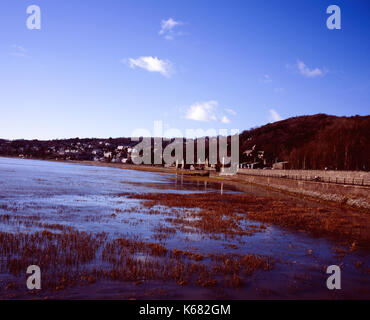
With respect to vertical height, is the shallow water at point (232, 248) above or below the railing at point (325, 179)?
below

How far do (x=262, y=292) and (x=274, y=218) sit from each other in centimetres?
1571

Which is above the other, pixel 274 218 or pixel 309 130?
pixel 309 130

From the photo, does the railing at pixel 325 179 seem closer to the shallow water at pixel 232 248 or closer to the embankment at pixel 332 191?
the embankment at pixel 332 191

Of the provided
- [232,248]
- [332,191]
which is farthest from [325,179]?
[232,248]

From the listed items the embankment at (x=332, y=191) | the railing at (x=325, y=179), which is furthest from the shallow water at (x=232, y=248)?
the railing at (x=325, y=179)

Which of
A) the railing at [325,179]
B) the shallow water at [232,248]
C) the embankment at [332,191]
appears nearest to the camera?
the shallow water at [232,248]

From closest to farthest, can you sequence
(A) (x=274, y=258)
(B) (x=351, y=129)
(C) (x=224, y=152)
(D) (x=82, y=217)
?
(A) (x=274, y=258), (D) (x=82, y=217), (B) (x=351, y=129), (C) (x=224, y=152)

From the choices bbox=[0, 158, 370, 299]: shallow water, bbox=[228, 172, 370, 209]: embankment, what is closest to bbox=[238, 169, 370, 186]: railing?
bbox=[228, 172, 370, 209]: embankment

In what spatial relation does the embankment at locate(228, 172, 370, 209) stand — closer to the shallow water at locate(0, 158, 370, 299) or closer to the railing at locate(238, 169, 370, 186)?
the railing at locate(238, 169, 370, 186)

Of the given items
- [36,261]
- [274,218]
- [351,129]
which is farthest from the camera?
[351,129]

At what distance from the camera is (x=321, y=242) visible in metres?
17.4
